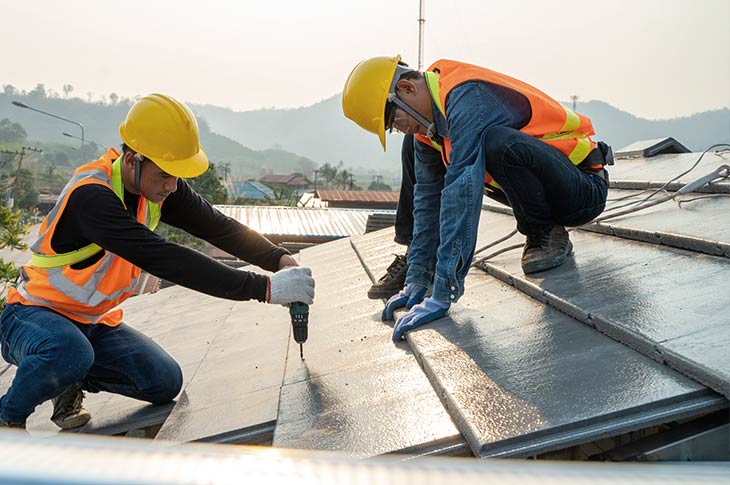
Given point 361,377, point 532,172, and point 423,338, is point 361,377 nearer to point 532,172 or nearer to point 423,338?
point 423,338

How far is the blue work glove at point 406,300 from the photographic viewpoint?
10.5 ft

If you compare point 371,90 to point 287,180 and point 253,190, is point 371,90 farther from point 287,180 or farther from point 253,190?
point 253,190

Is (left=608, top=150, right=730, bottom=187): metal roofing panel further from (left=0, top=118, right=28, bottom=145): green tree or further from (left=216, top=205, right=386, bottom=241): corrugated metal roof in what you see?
(left=0, top=118, right=28, bottom=145): green tree

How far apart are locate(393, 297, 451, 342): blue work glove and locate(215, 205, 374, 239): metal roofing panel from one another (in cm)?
983

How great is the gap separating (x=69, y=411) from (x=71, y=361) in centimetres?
32

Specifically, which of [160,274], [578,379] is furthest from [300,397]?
[578,379]

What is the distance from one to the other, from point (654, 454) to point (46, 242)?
2.49 m

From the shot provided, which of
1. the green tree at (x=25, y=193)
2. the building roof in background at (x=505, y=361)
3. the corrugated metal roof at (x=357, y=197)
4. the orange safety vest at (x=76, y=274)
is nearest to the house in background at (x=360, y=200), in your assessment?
the corrugated metal roof at (x=357, y=197)

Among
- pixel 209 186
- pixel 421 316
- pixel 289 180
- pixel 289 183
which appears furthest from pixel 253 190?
pixel 421 316

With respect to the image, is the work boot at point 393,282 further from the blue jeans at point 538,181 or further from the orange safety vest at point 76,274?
the orange safety vest at point 76,274

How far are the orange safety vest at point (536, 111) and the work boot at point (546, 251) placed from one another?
37 cm

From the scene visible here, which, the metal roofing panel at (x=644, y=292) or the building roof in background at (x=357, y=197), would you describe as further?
the building roof in background at (x=357, y=197)

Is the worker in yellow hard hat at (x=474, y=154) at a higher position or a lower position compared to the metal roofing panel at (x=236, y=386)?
higher

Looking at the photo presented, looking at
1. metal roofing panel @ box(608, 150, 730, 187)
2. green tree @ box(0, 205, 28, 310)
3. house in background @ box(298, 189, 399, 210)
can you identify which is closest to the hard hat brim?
metal roofing panel @ box(608, 150, 730, 187)
